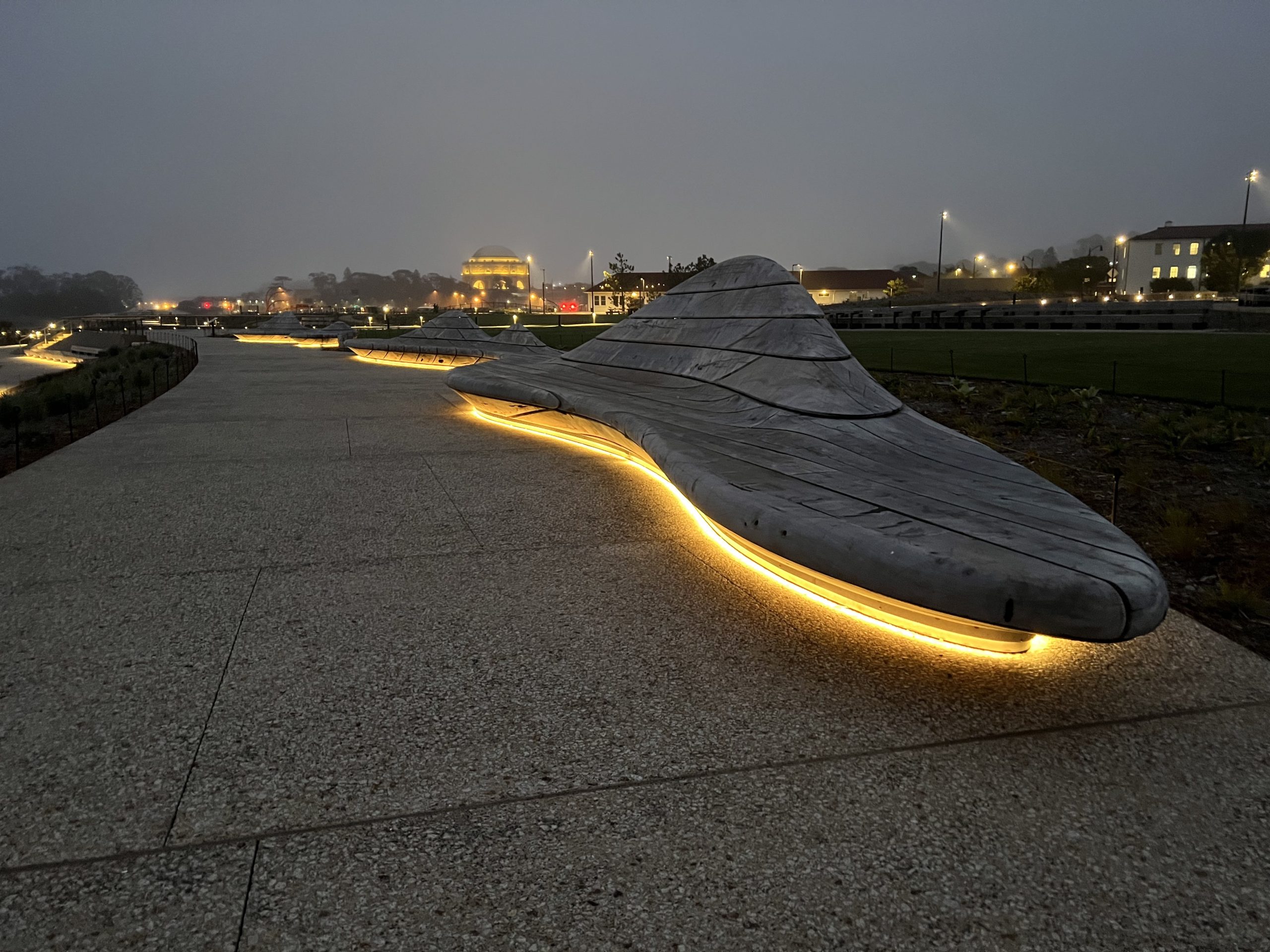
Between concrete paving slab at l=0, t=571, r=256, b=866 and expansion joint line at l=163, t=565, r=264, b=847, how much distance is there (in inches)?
0.7

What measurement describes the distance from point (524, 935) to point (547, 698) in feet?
4.37

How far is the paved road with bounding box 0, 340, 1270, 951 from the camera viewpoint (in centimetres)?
228

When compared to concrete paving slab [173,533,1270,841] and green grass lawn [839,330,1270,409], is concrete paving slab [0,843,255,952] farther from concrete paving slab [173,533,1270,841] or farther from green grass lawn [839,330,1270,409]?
green grass lawn [839,330,1270,409]

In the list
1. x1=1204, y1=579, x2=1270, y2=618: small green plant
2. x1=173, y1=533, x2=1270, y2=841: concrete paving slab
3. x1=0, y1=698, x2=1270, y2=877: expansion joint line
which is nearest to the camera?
x1=0, y1=698, x2=1270, y2=877: expansion joint line

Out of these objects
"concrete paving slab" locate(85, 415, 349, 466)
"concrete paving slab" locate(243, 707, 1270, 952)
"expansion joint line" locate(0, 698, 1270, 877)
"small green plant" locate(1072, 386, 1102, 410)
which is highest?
"small green plant" locate(1072, 386, 1102, 410)

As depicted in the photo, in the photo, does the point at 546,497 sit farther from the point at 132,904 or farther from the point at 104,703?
the point at 132,904

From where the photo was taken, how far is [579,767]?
9.82 feet

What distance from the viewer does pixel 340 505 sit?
22.4 feet

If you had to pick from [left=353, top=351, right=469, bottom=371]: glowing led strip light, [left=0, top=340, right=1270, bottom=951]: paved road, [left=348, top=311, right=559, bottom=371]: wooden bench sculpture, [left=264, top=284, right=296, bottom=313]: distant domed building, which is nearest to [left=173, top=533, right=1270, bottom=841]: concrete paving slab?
[left=0, top=340, right=1270, bottom=951]: paved road

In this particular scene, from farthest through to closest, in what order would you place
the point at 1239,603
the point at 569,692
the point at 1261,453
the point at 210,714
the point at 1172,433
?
the point at 1172,433
the point at 1261,453
the point at 1239,603
the point at 569,692
the point at 210,714

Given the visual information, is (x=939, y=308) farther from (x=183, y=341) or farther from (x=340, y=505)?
(x=183, y=341)

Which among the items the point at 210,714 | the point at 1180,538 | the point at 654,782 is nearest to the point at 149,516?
the point at 210,714

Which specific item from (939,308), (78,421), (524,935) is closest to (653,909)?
(524,935)

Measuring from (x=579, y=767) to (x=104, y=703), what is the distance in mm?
2263
